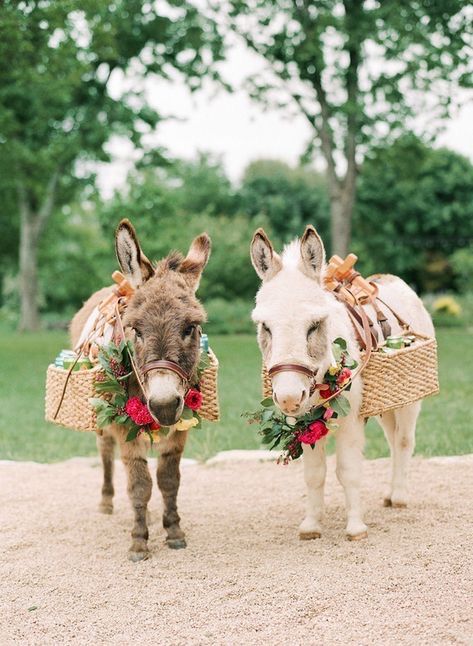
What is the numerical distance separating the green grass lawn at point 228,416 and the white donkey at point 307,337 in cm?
283

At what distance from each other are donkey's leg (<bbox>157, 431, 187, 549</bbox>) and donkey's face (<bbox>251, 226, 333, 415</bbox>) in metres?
1.04

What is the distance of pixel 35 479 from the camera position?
710cm

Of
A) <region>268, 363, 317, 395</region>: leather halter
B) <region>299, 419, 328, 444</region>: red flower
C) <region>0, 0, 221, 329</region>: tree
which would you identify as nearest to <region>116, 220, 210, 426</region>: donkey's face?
<region>268, 363, 317, 395</region>: leather halter

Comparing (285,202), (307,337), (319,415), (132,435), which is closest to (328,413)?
(319,415)

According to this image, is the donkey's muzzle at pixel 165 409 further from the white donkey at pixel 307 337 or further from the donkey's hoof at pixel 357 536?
the donkey's hoof at pixel 357 536

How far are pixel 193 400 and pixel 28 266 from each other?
20.1 m

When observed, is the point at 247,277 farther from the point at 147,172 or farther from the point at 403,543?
the point at 403,543

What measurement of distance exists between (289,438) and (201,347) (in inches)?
31.4

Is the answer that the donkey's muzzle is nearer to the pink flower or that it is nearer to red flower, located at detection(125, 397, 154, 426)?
red flower, located at detection(125, 397, 154, 426)

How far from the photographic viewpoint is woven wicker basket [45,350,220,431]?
4.86 m

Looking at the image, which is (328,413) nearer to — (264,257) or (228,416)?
(264,257)

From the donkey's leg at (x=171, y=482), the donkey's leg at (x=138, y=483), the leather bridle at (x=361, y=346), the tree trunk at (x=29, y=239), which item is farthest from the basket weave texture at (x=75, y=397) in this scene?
the tree trunk at (x=29, y=239)

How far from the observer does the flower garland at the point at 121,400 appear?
15.2ft

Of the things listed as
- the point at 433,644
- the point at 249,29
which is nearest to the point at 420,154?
the point at 249,29
